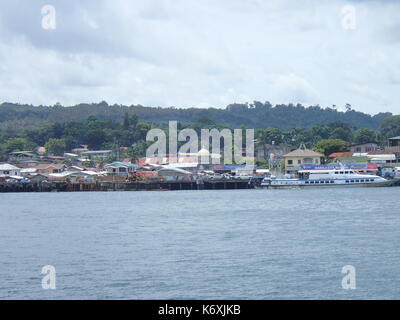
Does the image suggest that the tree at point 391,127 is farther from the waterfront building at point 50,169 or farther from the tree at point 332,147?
the waterfront building at point 50,169

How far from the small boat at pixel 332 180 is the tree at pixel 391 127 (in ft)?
189

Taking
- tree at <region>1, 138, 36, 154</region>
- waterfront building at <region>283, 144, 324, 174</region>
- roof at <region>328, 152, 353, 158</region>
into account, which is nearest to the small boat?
waterfront building at <region>283, 144, 324, 174</region>

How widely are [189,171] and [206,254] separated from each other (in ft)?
214

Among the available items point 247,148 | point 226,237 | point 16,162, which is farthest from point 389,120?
point 226,237

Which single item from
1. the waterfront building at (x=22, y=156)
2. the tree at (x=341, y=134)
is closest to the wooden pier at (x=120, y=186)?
the waterfront building at (x=22, y=156)

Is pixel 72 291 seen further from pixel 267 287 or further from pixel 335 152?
pixel 335 152

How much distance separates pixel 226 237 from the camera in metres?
28.8

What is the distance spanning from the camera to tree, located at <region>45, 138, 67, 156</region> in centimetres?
11962

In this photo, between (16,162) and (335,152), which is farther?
(16,162)

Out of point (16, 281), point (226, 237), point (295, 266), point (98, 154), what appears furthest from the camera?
point (98, 154)

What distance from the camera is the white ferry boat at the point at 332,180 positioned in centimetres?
6962

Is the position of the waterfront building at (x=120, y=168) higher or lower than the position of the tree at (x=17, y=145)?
lower

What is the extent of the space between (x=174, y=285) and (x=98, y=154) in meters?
97.9

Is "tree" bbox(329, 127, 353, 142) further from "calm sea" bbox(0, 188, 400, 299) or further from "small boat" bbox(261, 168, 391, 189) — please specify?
"calm sea" bbox(0, 188, 400, 299)
